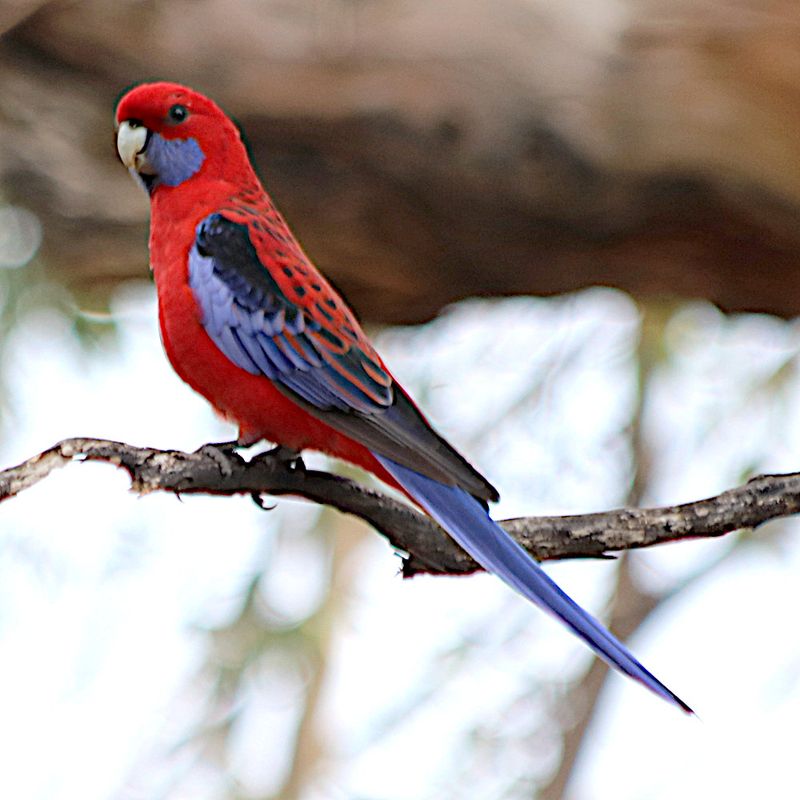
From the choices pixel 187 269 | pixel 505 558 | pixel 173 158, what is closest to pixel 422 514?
pixel 505 558

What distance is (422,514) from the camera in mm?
1661

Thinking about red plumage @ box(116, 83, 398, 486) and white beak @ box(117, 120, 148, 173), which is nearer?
red plumage @ box(116, 83, 398, 486)

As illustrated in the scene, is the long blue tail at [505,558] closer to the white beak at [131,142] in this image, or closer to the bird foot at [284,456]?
the bird foot at [284,456]

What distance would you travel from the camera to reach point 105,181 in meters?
3.08

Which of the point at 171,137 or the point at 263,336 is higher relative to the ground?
the point at 171,137

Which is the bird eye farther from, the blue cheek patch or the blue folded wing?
the blue folded wing

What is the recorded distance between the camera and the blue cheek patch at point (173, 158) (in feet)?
6.65

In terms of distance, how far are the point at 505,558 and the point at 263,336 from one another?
1.79 feet

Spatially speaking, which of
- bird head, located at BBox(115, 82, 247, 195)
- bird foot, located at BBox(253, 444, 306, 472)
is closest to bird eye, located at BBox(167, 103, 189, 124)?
bird head, located at BBox(115, 82, 247, 195)

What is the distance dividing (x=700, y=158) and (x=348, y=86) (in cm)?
86

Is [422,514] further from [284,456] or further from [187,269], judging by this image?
[187,269]

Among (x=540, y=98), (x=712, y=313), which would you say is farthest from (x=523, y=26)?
(x=712, y=313)

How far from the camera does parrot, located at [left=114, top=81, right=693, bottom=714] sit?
5.32ft

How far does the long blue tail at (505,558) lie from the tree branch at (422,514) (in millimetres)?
45
